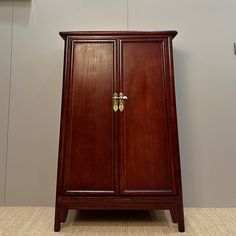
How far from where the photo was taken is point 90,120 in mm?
1430

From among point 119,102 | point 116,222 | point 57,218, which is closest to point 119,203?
point 116,222

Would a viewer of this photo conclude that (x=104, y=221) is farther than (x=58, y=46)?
No

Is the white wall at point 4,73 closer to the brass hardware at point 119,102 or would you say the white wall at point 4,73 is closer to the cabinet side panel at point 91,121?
the cabinet side panel at point 91,121

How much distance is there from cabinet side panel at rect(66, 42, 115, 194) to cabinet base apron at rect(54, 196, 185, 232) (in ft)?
0.19

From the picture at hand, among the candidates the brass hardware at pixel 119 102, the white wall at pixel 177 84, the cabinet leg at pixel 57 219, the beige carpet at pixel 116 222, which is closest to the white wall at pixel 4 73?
the white wall at pixel 177 84

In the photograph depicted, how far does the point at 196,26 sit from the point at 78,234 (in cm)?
194

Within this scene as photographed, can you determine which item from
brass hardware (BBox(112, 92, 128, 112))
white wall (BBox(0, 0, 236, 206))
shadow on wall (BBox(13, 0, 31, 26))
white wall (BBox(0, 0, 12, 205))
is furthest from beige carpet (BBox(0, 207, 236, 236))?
shadow on wall (BBox(13, 0, 31, 26))

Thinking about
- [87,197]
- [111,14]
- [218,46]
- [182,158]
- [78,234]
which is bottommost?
[78,234]

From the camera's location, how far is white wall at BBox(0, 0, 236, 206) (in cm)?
180

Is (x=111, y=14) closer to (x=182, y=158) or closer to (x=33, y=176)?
(x=182, y=158)

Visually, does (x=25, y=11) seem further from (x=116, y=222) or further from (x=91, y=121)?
(x=116, y=222)

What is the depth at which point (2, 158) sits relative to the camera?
1.82m

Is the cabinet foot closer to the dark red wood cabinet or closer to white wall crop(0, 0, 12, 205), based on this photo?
the dark red wood cabinet

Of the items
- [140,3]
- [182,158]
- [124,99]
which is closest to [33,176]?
[124,99]
